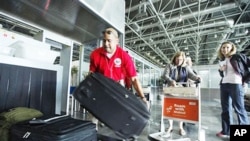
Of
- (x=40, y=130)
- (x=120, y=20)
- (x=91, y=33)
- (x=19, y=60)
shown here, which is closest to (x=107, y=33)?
(x=40, y=130)

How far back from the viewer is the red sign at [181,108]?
6.65ft

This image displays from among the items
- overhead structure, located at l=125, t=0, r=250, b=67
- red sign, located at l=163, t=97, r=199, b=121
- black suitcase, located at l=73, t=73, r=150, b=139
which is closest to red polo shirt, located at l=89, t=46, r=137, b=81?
black suitcase, located at l=73, t=73, r=150, b=139

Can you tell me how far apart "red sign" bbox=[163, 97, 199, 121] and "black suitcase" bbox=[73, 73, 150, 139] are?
4.69ft

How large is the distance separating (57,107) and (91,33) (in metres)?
1.24

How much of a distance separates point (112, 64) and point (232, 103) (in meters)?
1.86

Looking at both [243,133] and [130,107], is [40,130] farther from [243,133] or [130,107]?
[243,133]

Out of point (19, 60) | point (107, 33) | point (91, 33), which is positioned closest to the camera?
point (107, 33)

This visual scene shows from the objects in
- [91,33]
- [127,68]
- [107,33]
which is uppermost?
[91,33]

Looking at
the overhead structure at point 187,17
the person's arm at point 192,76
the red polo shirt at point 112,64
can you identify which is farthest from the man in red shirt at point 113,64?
the overhead structure at point 187,17

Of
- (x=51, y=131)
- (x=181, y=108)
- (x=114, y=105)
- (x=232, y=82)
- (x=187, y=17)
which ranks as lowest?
(x=181, y=108)

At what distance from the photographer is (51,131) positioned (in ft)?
2.57

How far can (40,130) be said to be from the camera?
814 mm

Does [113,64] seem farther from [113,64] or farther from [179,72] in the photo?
[179,72]

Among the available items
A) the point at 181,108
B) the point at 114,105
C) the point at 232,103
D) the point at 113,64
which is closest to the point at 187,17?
the point at 232,103
